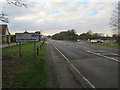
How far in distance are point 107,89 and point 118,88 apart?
1.63 ft

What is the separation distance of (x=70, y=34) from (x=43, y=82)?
318 feet

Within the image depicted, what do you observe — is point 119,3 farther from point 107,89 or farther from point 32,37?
point 107,89

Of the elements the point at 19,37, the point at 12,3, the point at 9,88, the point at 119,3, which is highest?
the point at 119,3

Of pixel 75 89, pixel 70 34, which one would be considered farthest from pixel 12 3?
pixel 70 34

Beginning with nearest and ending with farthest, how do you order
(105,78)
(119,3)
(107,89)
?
(107,89) → (105,78) → (119,3)

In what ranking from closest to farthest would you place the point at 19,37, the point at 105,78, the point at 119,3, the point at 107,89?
1. the point at 107,89
2. the point at 105,78
3. the point at 19,37
4. the point at 119,3

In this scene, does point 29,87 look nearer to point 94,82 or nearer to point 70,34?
point 94,82

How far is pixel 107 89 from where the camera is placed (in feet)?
16.4

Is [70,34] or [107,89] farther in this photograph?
[70,34]

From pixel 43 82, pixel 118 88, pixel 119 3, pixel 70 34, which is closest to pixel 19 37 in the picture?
pixel 43 82

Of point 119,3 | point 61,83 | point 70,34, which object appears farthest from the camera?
point 70,34

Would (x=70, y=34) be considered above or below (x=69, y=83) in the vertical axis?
above

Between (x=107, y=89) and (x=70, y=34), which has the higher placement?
(x=70, y=34)

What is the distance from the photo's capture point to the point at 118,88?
5102mm
